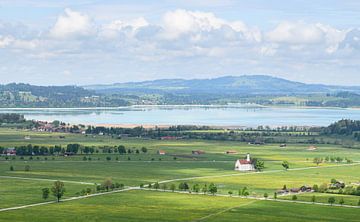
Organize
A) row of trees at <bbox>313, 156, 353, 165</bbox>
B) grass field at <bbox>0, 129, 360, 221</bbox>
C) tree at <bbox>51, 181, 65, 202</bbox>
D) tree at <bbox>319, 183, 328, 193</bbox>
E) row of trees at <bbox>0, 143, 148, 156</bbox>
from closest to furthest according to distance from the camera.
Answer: grass field at <bbox>0, 129, 360, 221</bbox> < tree at <bbox>51, 181, 65, 202</bbox> < tree at <bbox>319, 183, 328, 193</bbox> < row of trees at <bbox>313, 156, 353, 165</bbox> < row of trees at <bbox>0, 143, 148, 156</bbox>

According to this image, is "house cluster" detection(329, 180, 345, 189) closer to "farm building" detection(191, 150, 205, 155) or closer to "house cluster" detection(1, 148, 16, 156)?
"farm building" detection(191, 150, 205, 155)

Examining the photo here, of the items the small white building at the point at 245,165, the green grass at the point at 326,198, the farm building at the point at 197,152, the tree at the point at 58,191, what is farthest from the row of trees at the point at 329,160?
the tree at the point at 58,191

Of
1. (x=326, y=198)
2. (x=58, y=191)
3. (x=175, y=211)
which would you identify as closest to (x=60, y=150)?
(x=58, y=191)

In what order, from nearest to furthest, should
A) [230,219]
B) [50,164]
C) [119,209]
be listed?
[230,219]
[119,209]
[50,164]

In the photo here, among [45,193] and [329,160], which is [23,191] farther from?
[329,160]

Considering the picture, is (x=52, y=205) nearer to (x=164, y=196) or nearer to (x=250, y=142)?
(x=164, y=196)

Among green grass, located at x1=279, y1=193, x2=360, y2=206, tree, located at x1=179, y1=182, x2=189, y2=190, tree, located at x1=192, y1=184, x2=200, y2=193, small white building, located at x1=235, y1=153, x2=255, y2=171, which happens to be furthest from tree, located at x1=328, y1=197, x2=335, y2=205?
small white building, located at x1=235, y1=153, x2=255, y2=171

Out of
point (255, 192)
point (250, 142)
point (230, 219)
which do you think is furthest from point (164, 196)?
point (250, 142)

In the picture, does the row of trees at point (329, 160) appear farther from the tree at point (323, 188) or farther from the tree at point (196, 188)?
the tree at point (196, 188)
